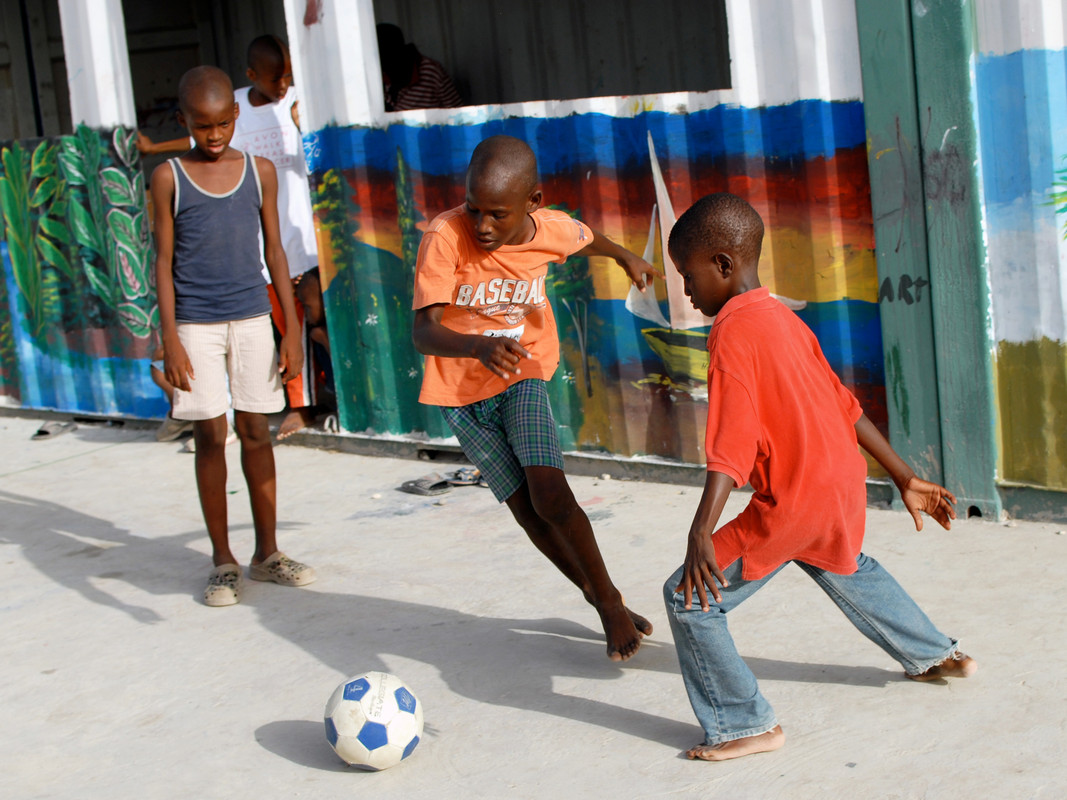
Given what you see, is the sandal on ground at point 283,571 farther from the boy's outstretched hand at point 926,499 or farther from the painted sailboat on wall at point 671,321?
the boy's outstretched hand at point 926,499

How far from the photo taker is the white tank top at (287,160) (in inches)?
238

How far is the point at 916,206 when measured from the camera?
13.2 feet

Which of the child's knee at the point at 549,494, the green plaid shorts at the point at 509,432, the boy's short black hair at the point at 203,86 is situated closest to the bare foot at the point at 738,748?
the child's knee at the point at 549,494

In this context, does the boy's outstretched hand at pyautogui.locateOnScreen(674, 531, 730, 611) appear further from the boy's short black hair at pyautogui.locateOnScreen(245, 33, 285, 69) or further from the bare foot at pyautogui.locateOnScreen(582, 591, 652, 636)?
the boy's short black hair at pyautogui.locateOnScreen(245, 33, 285, 69)

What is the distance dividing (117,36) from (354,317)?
2349 mm

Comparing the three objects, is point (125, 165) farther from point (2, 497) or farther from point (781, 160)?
point (781, 160)

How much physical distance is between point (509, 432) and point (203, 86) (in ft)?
5.45

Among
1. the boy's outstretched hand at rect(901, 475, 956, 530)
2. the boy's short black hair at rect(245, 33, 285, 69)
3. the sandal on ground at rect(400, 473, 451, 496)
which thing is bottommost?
the sandal on ground at rect(400, 473, 451, 496)

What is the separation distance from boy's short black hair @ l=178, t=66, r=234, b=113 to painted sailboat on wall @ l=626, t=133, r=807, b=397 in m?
1.72

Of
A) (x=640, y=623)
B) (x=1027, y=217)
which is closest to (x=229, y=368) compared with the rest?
(x=640, y=623)

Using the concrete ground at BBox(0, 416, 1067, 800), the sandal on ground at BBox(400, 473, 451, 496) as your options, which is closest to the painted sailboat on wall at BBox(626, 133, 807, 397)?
the concrete ground at BBox(0, 416, 1067, 800)

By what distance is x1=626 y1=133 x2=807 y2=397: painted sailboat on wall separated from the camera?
468cm

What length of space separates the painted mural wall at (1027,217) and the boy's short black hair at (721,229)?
170 cm

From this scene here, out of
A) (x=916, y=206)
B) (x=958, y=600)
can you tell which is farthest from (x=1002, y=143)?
(x=958, y=600)
